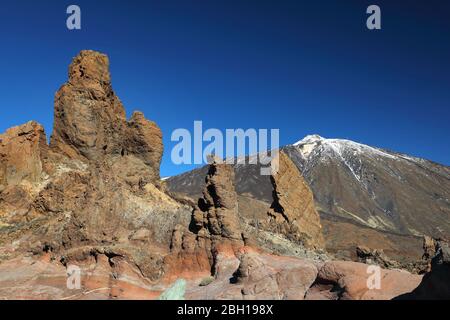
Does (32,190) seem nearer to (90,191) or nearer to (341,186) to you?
(90,191)

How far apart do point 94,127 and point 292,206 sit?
19458 millimetres

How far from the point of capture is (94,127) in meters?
41.1

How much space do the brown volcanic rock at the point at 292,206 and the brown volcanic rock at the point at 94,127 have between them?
1144 cm

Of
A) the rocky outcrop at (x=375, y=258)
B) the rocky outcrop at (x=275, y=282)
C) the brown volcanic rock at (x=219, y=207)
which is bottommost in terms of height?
the rocky outcrop at (x=375, y=258)

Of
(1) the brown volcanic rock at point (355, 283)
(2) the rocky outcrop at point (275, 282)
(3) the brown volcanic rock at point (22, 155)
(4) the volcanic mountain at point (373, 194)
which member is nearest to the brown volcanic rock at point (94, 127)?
(3) the brown volcanic rock at point (22, 155)

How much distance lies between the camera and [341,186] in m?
172

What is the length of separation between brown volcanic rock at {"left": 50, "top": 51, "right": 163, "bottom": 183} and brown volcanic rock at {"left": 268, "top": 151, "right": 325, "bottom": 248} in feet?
37.5

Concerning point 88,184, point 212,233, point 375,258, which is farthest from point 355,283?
point 375,258

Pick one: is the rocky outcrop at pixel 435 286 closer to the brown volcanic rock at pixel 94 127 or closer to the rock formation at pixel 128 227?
the rock formation at pixel 128 227

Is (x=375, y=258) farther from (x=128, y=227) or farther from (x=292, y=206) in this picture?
(x=128, y=227)

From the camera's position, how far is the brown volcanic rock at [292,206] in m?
42.3

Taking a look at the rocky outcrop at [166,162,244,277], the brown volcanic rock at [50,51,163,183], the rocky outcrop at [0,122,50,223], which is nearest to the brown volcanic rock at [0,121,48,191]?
the rocky outcrop at [0,122,50,223]
